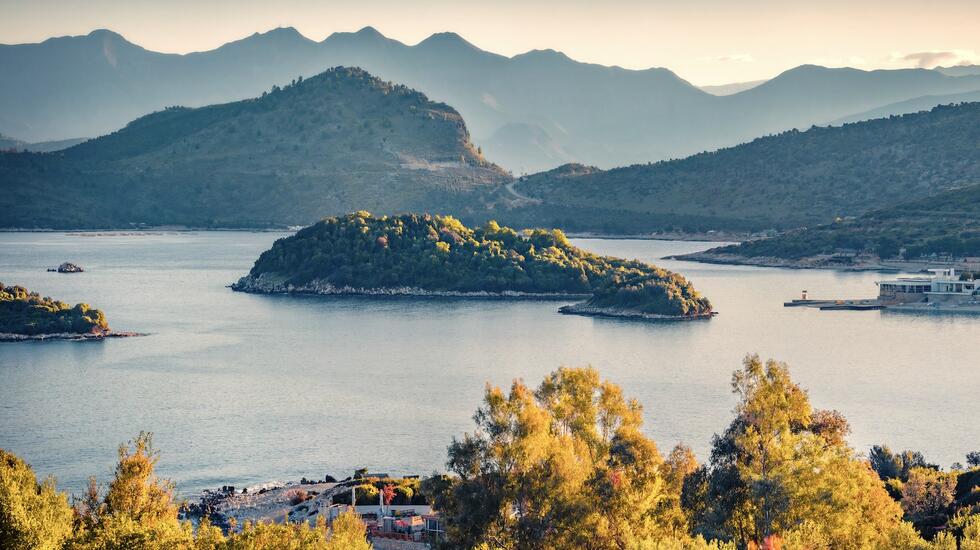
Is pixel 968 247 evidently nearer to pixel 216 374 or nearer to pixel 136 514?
pixel 216 374

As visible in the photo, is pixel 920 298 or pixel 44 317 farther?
pixel 920 298

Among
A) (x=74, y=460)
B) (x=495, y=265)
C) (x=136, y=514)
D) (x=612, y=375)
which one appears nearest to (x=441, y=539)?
(x=136, y=514)

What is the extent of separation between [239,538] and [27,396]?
143 feet

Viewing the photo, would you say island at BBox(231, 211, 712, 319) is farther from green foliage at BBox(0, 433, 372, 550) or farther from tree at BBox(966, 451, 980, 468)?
green foliage at BBox(0, 433, 372, 550)

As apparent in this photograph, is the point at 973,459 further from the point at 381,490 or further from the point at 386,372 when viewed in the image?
the point at 386,372

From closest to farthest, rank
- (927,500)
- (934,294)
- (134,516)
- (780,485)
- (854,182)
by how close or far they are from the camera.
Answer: (134,516) → (780,485) → (927,500) → (934,294) → (854,182)

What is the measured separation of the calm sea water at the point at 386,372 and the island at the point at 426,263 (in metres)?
5.09

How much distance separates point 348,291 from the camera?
123 meters

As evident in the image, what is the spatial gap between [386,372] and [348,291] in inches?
1925

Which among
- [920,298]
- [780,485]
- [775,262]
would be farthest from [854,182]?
[780,485]

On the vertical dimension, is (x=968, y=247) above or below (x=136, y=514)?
above

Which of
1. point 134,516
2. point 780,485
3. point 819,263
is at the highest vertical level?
point 819,263

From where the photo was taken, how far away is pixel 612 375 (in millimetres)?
71750

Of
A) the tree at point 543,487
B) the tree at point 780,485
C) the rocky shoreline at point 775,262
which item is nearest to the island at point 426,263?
the rocky shoreline at point 775,262
